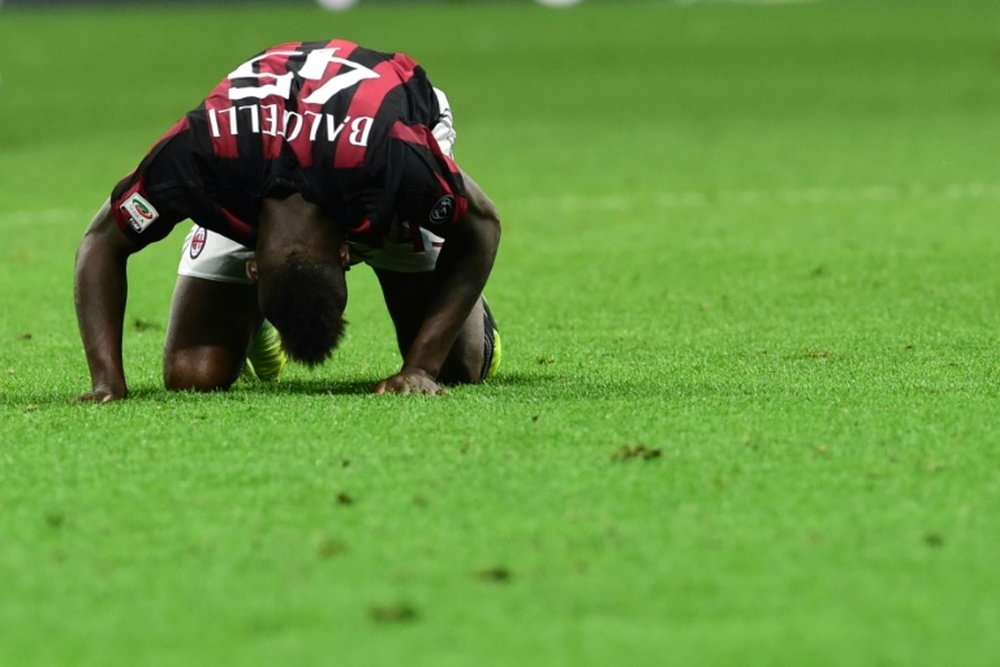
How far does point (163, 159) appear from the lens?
5.14 metres

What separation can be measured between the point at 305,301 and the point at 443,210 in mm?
517

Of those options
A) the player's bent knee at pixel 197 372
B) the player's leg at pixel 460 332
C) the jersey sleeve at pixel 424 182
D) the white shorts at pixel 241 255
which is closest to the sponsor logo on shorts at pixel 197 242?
the white shorts at pixel 241 255

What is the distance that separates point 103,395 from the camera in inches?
210

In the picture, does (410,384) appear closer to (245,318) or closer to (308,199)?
(308,199)

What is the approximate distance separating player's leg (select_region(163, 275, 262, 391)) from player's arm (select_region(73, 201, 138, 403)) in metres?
0.38

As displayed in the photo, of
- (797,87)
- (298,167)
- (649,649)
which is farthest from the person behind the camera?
(797,87)

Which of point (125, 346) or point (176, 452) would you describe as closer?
point (176, 452)

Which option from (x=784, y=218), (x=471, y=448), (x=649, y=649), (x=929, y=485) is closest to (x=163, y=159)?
(x=471, y=448)

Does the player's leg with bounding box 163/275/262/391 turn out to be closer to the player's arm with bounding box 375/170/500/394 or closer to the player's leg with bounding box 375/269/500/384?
the player's leg with bounding box 375/269/500/384

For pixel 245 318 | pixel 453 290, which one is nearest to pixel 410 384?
pixel 453 290

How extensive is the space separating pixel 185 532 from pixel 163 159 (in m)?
1.70

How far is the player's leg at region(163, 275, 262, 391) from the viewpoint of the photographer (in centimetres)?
582

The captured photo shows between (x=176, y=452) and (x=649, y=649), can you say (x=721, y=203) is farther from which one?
(x=649, y=649)

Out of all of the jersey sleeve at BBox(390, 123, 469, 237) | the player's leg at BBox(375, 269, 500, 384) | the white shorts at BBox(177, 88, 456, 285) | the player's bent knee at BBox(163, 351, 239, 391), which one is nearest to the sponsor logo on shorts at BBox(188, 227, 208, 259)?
the white shorts at BBox(177, 88, 456, 285)
